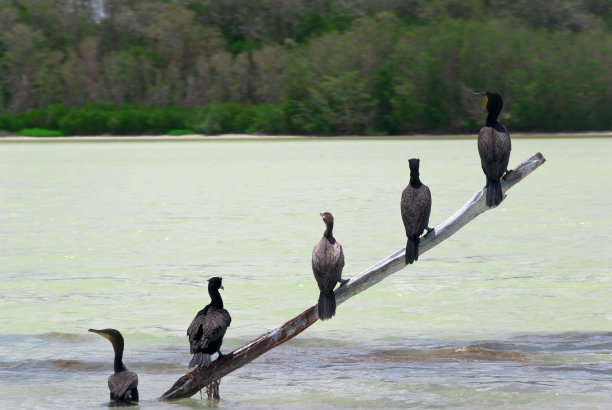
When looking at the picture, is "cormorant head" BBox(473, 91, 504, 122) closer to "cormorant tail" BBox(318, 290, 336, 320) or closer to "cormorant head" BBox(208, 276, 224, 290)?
"cormorant tail" BBox(318, 290, 336, 320)

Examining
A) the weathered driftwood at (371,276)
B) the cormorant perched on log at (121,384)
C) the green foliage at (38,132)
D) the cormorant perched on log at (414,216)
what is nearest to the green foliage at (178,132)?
the green foliage at (38,132)

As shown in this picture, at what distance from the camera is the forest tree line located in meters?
90.1

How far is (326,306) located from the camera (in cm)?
664

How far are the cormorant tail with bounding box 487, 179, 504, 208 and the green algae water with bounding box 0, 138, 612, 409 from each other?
78.6 inches

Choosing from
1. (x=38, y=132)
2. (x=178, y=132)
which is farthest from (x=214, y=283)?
(x=38, y=132)

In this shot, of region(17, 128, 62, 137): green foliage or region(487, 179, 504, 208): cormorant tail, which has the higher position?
region(487, 179, 504, 208): cormorant tail

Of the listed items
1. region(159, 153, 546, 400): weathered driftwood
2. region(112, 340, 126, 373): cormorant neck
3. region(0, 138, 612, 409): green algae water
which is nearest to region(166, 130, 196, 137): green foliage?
region(0, 138, 612, 409): green algae water

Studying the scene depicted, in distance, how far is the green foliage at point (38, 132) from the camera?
96250mm

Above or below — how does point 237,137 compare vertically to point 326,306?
below

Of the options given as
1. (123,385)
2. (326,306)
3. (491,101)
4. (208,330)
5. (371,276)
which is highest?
(491,101)

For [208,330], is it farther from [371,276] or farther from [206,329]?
[371,276]

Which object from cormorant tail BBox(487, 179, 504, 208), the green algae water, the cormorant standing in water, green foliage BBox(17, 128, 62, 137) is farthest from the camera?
green foliage BBox(17, 128, 62, 137)

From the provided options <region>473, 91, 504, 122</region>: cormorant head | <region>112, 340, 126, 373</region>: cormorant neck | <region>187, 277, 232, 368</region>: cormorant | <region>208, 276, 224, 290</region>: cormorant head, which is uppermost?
<region>473, 91, 504, 122</region>: cormorant head

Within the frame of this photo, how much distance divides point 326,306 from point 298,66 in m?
91.4
